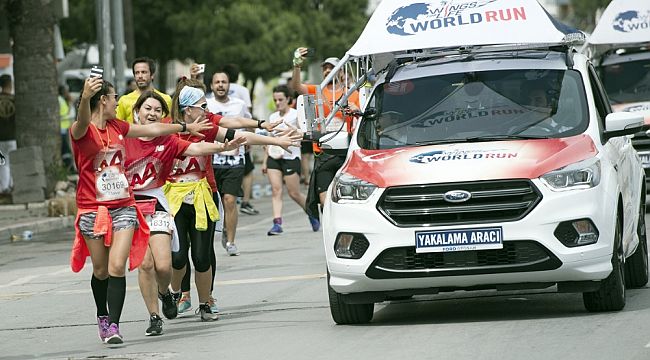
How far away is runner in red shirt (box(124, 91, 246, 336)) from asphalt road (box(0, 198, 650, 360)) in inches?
16.0

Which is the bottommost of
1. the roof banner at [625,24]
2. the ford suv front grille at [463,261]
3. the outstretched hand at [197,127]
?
the ford suv front grille at [463,261]

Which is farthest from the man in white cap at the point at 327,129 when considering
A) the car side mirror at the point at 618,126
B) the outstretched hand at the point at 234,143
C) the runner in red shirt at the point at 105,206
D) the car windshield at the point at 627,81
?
the car windshield at the point at 627,81

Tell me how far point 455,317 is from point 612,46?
39.7ft

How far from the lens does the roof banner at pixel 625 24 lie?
69.4 ft

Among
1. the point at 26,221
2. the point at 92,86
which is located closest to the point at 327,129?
the point at 92,86

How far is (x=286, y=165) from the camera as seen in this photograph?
19.3 metres

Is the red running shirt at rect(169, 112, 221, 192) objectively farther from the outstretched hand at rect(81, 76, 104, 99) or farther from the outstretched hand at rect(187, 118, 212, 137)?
the outstretched hand at rect(81, 76, 104, 99)

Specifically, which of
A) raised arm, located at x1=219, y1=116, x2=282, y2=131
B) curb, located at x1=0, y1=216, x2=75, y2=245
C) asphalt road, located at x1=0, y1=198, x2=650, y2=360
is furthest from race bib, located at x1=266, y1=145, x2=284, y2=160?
raised arm, located at x1=219, y1=116, x2=282, y2=131

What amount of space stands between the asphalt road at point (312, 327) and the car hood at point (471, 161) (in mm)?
955

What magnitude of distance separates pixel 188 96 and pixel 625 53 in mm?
11258

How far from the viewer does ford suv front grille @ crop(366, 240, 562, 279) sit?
32.4 ft

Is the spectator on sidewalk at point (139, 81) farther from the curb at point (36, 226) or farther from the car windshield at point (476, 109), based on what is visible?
the curb at point (36, 226)

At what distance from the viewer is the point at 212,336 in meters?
10.6

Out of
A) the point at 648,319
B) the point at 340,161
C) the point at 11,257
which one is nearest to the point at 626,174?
the point at 648,319
